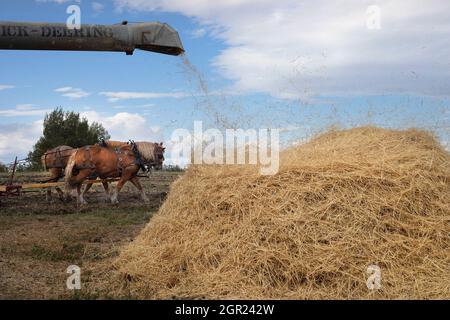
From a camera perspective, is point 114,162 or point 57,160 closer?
point 114,162

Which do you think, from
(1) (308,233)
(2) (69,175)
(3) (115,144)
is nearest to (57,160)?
(3) (115,144)

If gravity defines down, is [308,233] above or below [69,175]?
below

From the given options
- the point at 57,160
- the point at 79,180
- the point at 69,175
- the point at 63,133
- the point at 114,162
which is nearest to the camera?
the point at 69,175

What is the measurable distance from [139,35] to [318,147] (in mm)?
2968

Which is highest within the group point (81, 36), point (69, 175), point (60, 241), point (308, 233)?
point (81, 36)

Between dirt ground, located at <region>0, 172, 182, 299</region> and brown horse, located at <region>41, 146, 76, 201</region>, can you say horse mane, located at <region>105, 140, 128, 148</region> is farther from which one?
dirt ground, located at <region>0, 172, 182, 299</region>

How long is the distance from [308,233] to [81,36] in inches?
134

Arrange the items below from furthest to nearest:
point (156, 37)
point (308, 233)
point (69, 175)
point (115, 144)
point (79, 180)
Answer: point (115, 144), point (79, 180), point (69, 175), point (156, 37), point (308, 233)

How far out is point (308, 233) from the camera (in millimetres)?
5316

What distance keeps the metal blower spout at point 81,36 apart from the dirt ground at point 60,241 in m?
2.83

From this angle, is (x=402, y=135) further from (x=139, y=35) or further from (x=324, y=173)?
(x=139, y=35)

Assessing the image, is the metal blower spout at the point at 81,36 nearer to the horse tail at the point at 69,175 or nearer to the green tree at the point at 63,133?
the horse tail at the point at 69,175

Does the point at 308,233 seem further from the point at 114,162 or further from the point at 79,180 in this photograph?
the point at 114,162
